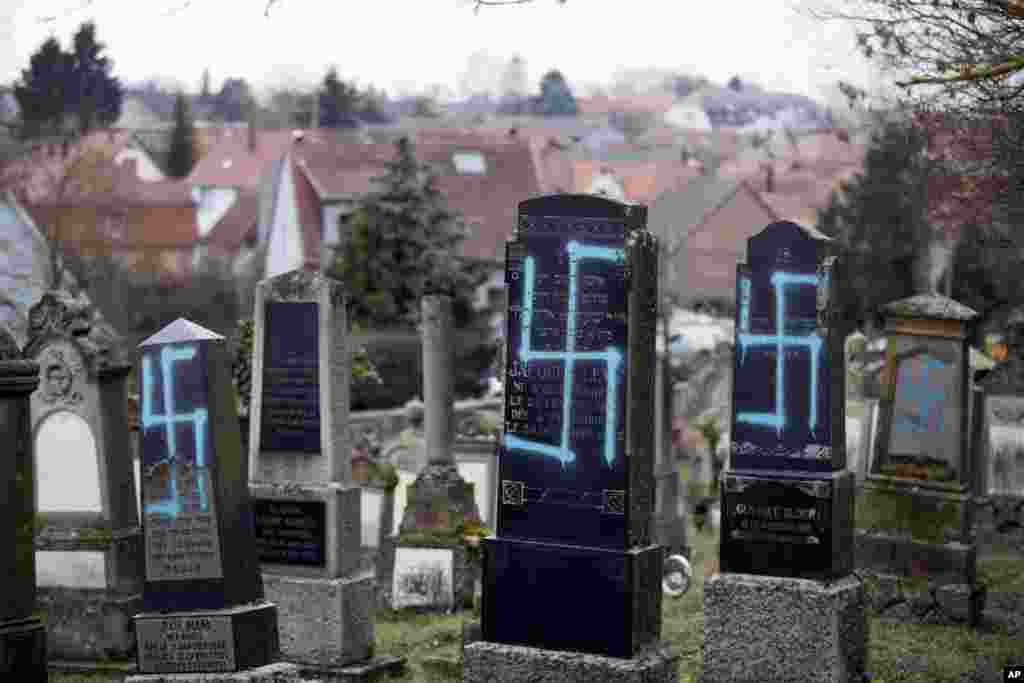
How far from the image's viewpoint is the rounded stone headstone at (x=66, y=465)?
495 inches

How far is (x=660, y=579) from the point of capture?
28.8ft

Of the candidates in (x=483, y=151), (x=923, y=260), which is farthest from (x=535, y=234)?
(x=483, y=151)

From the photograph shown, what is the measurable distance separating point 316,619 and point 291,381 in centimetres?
157

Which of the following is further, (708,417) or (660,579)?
(708,417)

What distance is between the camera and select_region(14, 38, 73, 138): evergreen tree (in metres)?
42.7

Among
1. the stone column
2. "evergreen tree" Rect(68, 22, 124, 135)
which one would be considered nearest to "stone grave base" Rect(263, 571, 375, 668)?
the stone column

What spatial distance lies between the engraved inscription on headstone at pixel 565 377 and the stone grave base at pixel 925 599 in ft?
16.4

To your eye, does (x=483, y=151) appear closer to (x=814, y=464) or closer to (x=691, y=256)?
(x=691, y=256)

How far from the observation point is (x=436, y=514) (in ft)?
50.1

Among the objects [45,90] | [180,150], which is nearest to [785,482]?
[45,90]

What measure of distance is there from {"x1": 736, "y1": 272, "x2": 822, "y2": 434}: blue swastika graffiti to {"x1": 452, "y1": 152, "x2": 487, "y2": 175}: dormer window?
52991 mm

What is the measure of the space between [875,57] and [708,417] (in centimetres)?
1897

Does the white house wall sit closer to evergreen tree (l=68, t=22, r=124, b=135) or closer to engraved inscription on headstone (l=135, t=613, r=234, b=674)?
evergreen tree (l=68, t=22, r=124, b=135)

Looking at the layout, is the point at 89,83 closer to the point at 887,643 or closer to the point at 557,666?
the point at 887,643
